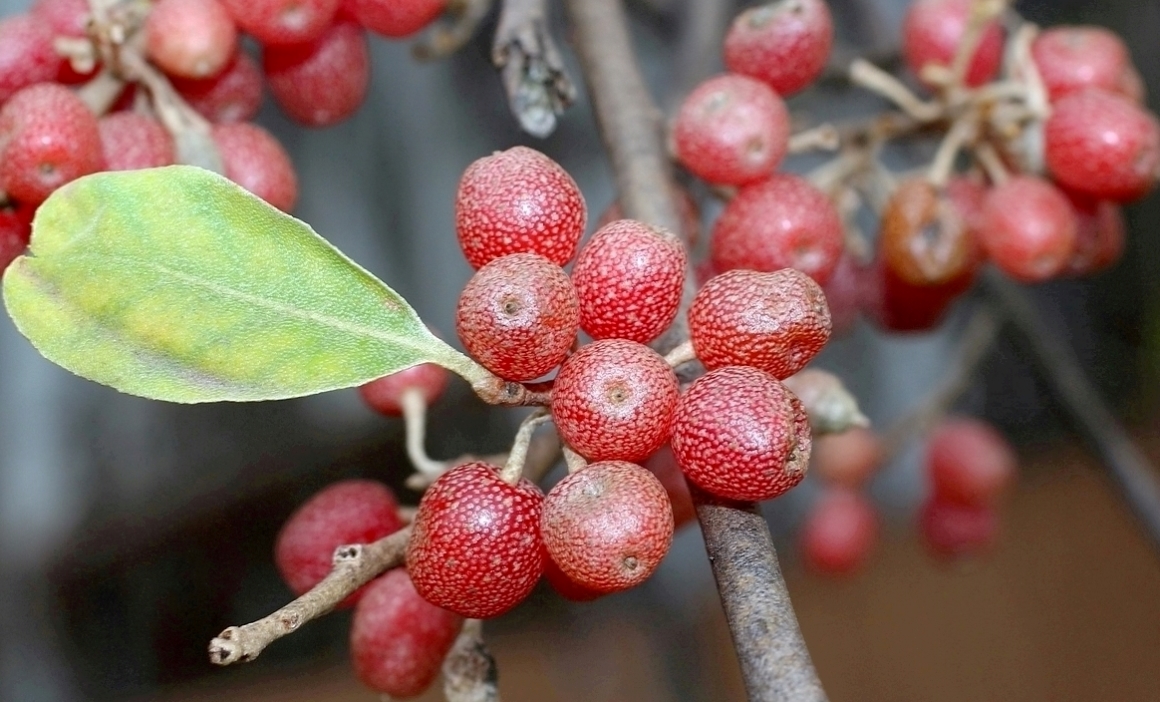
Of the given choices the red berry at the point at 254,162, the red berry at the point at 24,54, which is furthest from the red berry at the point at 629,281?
the red berry at the point at 24,54

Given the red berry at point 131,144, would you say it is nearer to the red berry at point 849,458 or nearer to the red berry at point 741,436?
the red berry at point 741,436

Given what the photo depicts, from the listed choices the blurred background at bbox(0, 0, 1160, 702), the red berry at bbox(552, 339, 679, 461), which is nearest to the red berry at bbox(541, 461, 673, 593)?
the red berry at bbox(552, 339, 679, 461)

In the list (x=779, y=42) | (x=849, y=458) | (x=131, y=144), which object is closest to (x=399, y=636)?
(x=131, y=144)

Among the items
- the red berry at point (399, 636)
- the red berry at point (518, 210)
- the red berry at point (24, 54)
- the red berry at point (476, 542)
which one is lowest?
the red berry at point (399, 636)

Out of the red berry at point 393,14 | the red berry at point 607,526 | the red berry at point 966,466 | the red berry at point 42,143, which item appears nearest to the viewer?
the red berry at point 607,526

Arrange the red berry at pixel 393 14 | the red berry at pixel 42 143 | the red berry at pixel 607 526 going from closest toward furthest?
the red berry at pixel 607 526 < the red berry at pixel 42 143 < the red berry at pixel 393 14

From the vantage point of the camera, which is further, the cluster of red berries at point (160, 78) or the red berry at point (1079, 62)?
the red berry at point (1079, 62)

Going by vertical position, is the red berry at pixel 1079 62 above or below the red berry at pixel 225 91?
below

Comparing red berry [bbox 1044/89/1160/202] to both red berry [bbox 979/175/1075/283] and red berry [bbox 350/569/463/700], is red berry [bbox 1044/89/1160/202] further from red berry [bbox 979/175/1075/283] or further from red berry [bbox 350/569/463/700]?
red berry [bbox 350/569/463/700]
